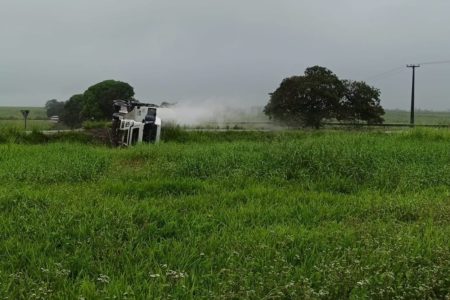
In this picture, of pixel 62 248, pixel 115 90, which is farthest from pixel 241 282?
pixel 115 90

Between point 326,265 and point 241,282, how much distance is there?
0.69m

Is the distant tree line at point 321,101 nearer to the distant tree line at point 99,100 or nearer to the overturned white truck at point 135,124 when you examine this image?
the distant tree line at point 99,100

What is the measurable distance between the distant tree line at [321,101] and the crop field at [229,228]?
25.5 m

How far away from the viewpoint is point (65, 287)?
3125 mm

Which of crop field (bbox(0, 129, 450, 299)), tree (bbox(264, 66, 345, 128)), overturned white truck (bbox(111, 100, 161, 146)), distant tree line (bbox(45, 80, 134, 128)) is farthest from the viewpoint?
distant tree line (bbox(45, 80, 134, 128))

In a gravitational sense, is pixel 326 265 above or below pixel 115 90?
below

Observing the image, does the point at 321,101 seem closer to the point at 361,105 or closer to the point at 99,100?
the point at 361,105

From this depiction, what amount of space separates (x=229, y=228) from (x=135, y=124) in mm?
12162

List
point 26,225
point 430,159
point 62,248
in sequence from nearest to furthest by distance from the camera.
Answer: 1. point 62,248
2. point 26,225
3. point 430,159

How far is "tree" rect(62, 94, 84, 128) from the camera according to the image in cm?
4406

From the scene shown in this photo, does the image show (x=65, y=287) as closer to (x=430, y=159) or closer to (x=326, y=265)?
(x=326, y=265)

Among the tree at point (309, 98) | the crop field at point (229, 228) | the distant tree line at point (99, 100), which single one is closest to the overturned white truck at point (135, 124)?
the crop field at point (229, 228)

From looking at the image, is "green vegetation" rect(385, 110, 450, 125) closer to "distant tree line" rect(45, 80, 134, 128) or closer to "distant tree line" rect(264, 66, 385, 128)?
"distant tree line" rect(264, 66, 385, 128)

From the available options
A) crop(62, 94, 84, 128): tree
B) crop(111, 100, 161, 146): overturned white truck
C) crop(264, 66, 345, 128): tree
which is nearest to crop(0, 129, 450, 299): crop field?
crop(111, 100, 161, 146): overturned white truck
